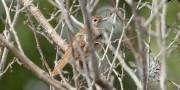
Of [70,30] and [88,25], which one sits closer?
[88,25]

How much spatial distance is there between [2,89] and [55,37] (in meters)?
4.20

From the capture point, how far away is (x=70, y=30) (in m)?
2.71

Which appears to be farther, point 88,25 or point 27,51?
point 27,51

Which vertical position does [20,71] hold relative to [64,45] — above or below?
below

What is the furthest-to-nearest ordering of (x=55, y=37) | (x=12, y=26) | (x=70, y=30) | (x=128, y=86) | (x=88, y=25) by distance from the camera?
(x=128, y=86)
(x=55, y=37)
(x=12, y=26)
(x=70, y=30)
(x=88, y=25)

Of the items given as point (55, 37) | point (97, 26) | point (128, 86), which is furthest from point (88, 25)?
point (128, 86)

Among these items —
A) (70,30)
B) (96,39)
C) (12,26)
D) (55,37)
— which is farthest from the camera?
(96,39)

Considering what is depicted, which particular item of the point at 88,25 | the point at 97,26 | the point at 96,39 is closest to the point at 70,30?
the point at 88,25

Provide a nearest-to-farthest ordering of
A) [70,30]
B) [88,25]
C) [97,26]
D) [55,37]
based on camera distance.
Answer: [88,25] → [70,30] → [55,37] → [97,26]

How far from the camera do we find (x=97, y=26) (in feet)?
22.1

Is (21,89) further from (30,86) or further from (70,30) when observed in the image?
(70,30)

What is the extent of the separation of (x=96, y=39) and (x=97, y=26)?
1.98 ft

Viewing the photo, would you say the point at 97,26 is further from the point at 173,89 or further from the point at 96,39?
the point at 173,89

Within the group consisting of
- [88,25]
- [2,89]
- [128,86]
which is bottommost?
[2,89]
